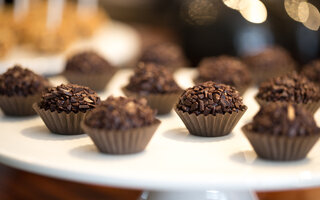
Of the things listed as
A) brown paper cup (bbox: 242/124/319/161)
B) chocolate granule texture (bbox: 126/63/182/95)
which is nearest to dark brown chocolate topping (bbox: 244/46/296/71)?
chocolate granule texture (bbox: 126/63/182/95)

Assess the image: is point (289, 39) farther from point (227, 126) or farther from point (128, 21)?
point (128, 21)

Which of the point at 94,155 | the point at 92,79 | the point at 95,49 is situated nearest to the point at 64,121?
the point at 94,155

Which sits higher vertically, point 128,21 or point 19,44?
point 19,44

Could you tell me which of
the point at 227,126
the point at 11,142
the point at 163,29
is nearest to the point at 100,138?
the point at 11,142

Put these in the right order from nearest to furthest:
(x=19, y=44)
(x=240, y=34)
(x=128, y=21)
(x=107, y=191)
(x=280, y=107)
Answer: (x=280, y=107), (x=107, y=191), (x=19, y=44), (x=240, y=34), (x=128, y=21)

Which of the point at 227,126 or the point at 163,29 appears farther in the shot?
the point at 163,29

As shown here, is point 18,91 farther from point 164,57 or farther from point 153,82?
point 164,57

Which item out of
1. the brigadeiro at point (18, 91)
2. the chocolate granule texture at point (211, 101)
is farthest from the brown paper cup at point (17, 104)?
the chocolate granule texture at point (211, 101)
